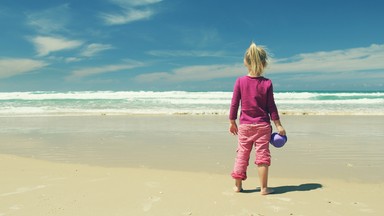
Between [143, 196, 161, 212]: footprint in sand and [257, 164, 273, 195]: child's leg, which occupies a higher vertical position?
[257, 164, 273, 195]: child's leg

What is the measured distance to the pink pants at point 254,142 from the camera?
4.17m

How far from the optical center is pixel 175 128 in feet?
36.0

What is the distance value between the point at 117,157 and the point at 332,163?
3.76 m

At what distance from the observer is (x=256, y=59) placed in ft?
13.4

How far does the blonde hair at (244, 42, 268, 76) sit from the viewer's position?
4086 millimetres

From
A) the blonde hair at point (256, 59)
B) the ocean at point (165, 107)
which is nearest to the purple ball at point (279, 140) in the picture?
the blonde hair at point (256, 59)

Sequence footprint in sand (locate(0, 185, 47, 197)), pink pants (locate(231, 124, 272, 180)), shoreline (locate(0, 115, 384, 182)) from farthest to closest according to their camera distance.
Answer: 1. shoreline (locate(0, 115, 384, 182))
2. pink pants (locate(231, 124, 272, 180))
3. footprint in sand (locate(0, 185, 47, 197))

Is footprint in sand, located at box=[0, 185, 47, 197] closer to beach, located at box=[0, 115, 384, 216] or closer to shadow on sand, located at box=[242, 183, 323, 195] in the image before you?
beach, located at box=[0, 115, 384, 216]

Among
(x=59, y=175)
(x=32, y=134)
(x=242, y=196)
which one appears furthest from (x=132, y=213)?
(x=32, y=134)

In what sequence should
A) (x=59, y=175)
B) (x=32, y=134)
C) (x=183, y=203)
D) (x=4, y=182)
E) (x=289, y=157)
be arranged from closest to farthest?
(x=183, y=203)
(x=4, y=182)
(x=59, y=175)
(x=289, y=157)
(x=32, y=134)

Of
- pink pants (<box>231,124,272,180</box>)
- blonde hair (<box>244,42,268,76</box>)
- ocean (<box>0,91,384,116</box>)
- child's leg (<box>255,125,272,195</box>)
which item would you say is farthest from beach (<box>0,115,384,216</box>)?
ocean (<box>0,91,384,116</box>)

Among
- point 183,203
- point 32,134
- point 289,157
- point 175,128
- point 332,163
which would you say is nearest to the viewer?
point 183,203

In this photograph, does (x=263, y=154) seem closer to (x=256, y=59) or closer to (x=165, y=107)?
(x=256, y=59)

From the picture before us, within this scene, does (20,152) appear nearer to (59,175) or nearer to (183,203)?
(59,175)
